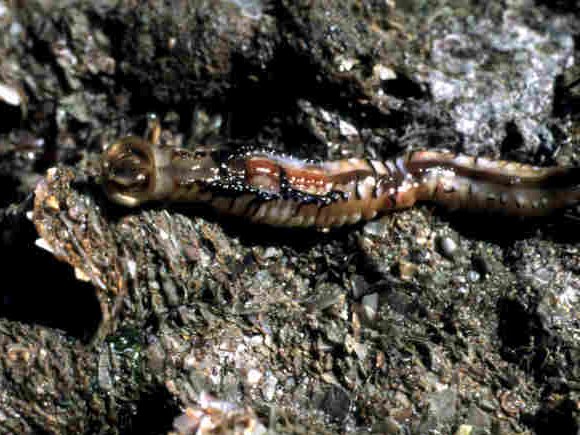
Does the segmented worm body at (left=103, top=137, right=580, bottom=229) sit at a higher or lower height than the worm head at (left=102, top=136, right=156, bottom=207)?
higher

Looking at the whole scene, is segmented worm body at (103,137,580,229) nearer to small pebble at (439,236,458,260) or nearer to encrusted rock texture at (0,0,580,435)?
encrusted rock texture at (0,0,580,435)

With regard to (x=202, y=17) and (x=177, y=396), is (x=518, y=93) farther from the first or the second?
(x=177, y=396)

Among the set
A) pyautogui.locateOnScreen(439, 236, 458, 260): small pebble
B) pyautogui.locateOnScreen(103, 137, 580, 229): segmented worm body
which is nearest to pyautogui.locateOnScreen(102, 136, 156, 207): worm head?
pyautogui.locateOnScreen(103, 137, 580, 229): segmented worm body

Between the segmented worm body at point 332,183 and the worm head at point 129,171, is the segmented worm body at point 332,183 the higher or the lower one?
the higher one

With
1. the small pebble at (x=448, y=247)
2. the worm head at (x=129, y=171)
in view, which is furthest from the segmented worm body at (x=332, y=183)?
the small pebble at (x=448, y=247)

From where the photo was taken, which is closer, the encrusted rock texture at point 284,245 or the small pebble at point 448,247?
the encrusted rock texture at point 284,245

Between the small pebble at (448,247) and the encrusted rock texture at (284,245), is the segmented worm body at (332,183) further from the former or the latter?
the small pebble at (448,247)

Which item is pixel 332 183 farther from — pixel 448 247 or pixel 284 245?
pixel 448 247
